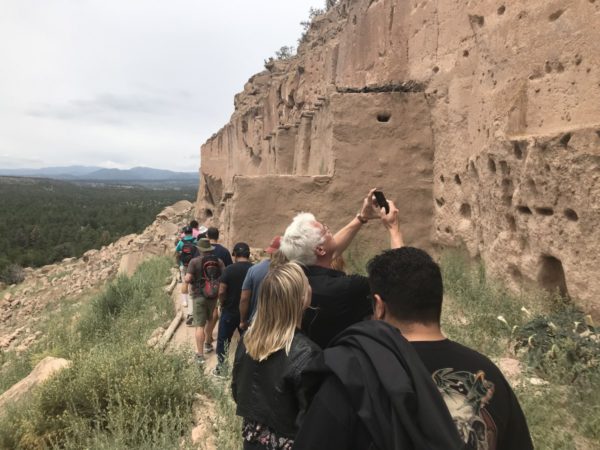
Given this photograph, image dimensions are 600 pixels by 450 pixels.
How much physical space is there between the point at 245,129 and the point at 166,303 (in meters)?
13.1

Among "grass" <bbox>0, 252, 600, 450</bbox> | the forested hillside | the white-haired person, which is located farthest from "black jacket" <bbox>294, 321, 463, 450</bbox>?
the forested hillside

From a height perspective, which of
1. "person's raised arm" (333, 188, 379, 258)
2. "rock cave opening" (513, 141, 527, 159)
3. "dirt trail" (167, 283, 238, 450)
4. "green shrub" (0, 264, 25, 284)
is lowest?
"green shrub" (0, 264, 25, 284)

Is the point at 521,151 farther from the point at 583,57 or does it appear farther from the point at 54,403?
the point at 54,403

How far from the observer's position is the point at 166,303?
9.08 m

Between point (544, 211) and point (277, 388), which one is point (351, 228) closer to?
point (277, 388)

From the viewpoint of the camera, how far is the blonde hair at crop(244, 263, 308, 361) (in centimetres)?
224

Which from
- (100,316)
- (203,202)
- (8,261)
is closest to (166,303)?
(100,316)

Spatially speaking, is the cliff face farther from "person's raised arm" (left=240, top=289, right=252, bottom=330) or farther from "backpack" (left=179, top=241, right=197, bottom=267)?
"person's raised arm" (left=240, top=289, right=252, bottom=330)

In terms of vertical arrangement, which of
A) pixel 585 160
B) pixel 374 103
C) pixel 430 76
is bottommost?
pixel 585 160

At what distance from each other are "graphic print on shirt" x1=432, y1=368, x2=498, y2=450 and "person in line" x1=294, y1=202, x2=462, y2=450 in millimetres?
126

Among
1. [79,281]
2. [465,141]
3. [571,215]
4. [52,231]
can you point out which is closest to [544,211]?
[571,215]

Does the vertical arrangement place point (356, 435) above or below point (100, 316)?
above

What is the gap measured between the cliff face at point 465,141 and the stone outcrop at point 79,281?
767 cm

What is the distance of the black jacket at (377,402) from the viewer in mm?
1474
